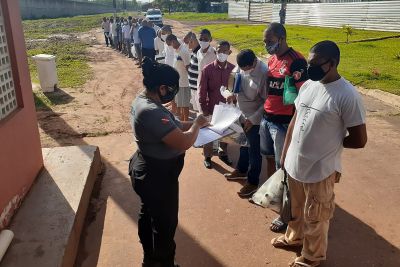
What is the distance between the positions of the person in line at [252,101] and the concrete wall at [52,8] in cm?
4339

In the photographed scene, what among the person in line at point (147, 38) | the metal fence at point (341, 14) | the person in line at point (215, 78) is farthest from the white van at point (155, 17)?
the person in line at point (215, 78)

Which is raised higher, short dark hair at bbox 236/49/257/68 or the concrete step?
short dark hair at bbox 236/49/257/68

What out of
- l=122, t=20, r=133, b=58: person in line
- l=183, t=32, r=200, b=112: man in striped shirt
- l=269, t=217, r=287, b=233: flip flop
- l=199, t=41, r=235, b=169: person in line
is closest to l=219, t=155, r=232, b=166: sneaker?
l=199, t=41, r=235, b=169: person in line

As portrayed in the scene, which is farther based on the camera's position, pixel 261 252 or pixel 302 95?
pixel 261 252

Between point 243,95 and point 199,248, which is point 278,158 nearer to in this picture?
point 243,95

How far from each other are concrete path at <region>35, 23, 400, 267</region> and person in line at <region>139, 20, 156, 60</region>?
263 inches

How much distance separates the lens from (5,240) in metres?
3.13

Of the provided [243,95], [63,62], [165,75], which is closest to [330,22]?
[63,62]

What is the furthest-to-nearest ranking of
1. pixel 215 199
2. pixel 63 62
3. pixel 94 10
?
1. pixel 94 10
2. pixel 63 62
3. pixel 215 199

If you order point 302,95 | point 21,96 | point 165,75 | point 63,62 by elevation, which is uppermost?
point 165,75

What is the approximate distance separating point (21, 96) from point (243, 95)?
2640 millimetres

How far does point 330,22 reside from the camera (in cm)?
2906

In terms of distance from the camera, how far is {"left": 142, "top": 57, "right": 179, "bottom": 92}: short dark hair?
8.50 feet

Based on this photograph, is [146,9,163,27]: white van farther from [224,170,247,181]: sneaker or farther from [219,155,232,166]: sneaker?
[224,170,247,181]: sneaker
